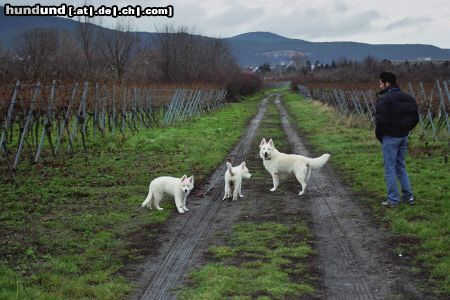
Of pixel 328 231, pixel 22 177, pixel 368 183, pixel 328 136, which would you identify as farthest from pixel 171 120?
pixel 328 231

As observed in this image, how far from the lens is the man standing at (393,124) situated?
11.0 metres

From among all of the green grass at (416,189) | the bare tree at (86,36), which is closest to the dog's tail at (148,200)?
the green grass at (416,189)

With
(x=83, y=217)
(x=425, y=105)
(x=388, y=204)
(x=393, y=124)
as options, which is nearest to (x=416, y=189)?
(x=388, y=204)

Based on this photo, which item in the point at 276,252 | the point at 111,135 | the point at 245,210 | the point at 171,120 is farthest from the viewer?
the point at 171,120

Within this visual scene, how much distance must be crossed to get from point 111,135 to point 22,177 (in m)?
9.26

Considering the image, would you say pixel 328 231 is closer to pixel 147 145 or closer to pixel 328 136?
pixel 147 145

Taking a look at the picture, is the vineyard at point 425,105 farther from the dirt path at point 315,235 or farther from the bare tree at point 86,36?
the bare tree at point 86,36

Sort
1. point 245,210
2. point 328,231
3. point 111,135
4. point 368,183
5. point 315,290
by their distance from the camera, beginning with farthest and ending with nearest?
point 111,135 < point 368,183 < point 245,210 < point 328,231 < point 315,290

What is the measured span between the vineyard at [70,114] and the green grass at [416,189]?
9.11 metres

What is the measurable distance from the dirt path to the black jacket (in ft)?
5.91

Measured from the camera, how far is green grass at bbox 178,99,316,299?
21.3 ft

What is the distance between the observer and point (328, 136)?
24.6 m

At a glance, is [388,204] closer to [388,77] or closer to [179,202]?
[388,77]

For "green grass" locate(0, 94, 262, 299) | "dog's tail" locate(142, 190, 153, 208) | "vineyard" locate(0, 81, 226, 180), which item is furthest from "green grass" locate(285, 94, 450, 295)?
"vineyard" locate(0, 81, 226, 180)
